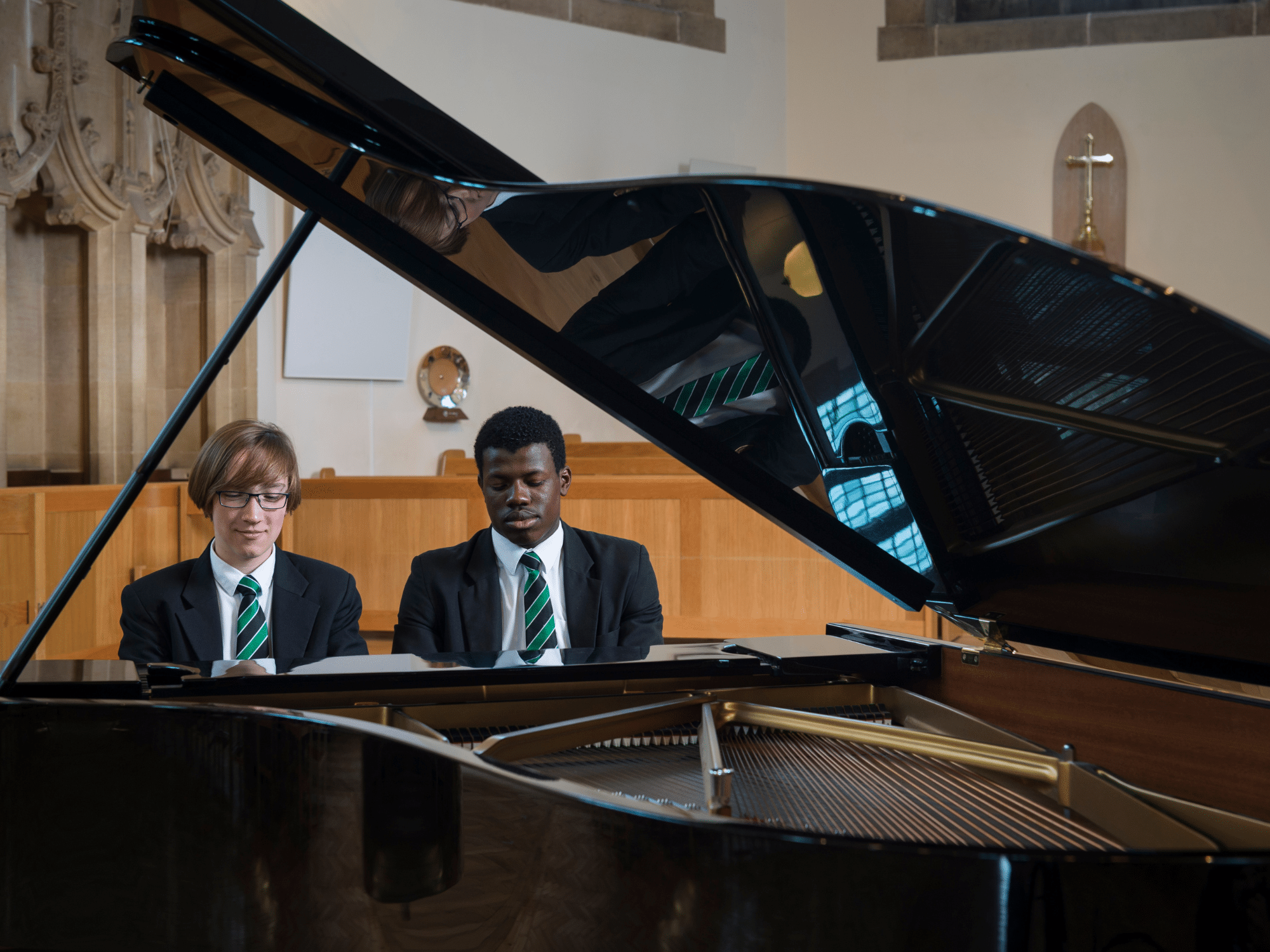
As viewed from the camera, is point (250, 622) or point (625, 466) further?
point (625, 466)

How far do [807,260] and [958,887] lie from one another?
0.68 m

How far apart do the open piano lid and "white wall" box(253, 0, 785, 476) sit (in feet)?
21.6

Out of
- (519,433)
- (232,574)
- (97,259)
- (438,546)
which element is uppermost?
(97,259)

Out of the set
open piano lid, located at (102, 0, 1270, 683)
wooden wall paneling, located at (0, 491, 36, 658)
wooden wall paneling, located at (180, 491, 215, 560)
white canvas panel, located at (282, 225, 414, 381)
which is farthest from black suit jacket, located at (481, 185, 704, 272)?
white canvas panel, located at (282, 225, 414, 381)

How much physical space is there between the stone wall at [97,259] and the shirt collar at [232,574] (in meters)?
4.34

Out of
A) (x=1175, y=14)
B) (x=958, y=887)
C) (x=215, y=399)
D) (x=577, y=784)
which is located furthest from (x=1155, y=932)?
(x=1175, y=14)

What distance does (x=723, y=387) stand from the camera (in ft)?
5.07

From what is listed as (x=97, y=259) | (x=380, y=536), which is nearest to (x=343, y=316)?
(x=97, y=259)

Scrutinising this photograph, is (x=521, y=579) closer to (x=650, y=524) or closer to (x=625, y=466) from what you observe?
(x=650, y=524)

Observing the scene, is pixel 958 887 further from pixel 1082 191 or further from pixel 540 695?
pixel 1082 191

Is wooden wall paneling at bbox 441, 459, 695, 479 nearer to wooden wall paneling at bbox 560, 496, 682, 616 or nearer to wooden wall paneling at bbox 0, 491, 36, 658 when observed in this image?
wooden wall paneling at bbox 560, 496, 682, 616

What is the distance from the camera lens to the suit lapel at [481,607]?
2678 mm

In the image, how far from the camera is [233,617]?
244cm

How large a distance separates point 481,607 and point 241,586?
58 centimetres
